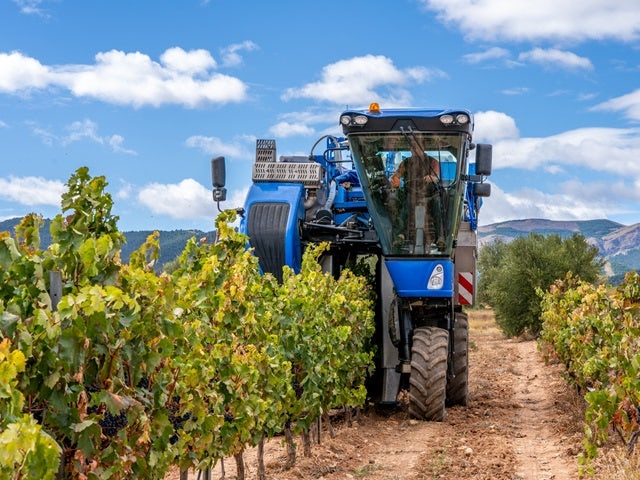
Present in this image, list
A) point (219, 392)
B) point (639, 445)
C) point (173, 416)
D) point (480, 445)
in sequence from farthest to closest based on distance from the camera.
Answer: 1. point (480, 445)
2. point (639, 445)
3. point (219, 392)
4. point (173, 416)

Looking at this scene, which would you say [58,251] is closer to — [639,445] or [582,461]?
[582,461]

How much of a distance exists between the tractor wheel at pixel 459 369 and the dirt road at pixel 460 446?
0.22 metres

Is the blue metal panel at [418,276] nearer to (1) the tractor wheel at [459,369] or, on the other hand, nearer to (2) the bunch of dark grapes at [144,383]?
(1) the tractor wheel at [459,369]

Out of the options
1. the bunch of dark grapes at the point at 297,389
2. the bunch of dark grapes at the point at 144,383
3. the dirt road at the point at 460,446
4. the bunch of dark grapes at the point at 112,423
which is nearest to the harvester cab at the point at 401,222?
the dirt road at the point at 460,446

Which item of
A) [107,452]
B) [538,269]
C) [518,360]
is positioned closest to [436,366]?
[107,452]

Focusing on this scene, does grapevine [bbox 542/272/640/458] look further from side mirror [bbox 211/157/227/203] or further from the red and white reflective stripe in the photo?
side mirror [bbox 211/157/227/203]

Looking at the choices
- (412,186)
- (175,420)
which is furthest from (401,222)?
(175,420)

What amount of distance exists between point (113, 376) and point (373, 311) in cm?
828

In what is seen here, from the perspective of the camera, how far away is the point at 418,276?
1115 cm

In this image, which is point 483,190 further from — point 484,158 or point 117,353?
point 117,353

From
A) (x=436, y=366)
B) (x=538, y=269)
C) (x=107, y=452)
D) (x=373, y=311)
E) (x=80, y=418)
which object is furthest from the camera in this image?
(x=538, y=269)

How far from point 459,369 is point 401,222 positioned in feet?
7.15

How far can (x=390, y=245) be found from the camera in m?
11.3

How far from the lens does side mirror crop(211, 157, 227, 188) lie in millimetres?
11055
